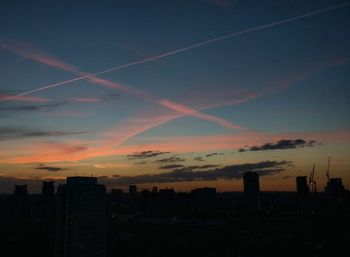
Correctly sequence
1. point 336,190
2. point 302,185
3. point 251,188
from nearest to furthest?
point 302,185 → point 336,190 → point 251,188

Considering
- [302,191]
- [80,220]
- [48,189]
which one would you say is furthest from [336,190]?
[80,220]

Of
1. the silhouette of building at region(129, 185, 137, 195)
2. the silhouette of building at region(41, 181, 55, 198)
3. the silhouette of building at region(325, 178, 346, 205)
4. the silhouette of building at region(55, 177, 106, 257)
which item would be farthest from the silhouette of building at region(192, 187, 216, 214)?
the silhouette of building at region(55, 177, 106, 257)

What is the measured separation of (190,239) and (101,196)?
93.7 feet

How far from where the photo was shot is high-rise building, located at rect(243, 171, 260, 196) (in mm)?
190650

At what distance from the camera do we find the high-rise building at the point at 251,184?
190650mm

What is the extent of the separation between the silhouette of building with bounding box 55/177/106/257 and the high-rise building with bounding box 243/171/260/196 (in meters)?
128

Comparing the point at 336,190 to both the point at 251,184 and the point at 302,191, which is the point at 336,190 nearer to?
the point at 302,191

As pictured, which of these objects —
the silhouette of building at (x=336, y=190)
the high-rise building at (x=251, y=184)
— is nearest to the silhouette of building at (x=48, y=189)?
the high-rise building at (x=251, y=184)

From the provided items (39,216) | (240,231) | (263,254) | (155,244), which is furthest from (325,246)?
(39,216)

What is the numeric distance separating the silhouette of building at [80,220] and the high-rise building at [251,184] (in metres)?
128

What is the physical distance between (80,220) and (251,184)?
451ft

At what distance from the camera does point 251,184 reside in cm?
19225

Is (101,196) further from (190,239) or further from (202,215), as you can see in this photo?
(202,215)

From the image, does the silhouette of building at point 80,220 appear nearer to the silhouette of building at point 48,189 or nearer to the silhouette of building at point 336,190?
the silhouette of building at point 48,189
